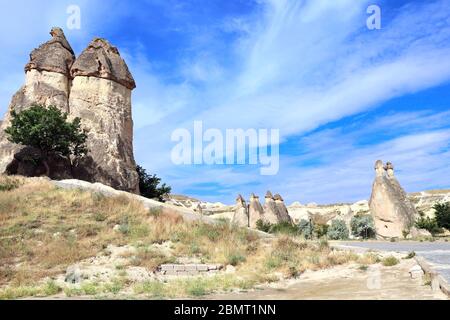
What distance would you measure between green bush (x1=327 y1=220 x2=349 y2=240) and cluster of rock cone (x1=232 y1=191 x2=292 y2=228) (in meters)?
7.15

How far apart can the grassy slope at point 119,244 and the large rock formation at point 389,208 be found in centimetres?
1848

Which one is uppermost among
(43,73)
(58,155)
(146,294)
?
(43,73)

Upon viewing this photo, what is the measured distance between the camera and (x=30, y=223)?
16.1 metres

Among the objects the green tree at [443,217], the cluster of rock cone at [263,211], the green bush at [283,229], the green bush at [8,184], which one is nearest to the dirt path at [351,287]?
the green bush at [283,229]

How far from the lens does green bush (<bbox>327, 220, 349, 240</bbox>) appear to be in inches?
1312

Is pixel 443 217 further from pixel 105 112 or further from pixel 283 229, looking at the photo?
pixel 105 112

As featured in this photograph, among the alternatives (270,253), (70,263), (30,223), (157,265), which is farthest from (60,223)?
(270,253)

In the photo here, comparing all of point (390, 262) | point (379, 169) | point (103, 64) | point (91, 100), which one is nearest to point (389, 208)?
point (379, 169)

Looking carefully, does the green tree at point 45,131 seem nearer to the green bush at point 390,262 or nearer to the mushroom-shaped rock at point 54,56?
the mushroom-shaped rock at point 54,56

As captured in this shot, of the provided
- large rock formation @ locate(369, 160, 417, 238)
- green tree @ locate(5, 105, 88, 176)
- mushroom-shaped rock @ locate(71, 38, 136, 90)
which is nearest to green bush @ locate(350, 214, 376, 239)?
large rock formation @ locate(369, 160, 417, 238)

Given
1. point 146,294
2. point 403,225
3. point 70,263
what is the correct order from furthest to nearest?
point 403,225
point 70,263
point 146,294

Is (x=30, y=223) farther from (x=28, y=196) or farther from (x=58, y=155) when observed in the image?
(x=58, y=155)
